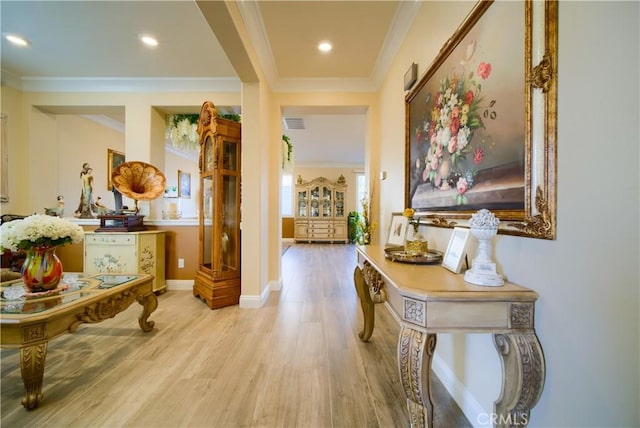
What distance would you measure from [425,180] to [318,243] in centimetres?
638

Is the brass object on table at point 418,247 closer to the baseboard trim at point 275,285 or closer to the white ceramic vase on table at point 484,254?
the white ceramic vase on table at point 484,254

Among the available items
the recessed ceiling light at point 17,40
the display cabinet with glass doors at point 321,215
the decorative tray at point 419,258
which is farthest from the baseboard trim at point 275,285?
the display cabinet with glass doors at point 321,215

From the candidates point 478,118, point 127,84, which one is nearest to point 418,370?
point 478,118

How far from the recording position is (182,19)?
2.17 meters

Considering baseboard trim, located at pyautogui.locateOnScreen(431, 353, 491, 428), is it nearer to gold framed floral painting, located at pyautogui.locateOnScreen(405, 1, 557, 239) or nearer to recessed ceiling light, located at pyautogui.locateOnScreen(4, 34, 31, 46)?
gold framed floral painting, located at pyautogui.locateOnScreen(405, 1, 557, 239)

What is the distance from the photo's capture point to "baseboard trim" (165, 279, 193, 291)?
325cm

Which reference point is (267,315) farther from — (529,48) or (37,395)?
(529,48)

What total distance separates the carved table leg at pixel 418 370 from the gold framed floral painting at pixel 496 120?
1.81 feet

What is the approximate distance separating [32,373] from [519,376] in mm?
2239

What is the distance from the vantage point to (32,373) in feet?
4.11

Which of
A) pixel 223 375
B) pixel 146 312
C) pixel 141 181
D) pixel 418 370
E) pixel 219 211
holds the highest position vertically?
pixel 141 181

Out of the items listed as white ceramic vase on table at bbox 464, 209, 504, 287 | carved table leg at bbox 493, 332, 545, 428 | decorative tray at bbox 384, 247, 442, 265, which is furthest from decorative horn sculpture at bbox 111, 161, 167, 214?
carved table leg at bbox 493, 332, 545, 428

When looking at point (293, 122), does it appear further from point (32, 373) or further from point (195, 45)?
point (32, 373)

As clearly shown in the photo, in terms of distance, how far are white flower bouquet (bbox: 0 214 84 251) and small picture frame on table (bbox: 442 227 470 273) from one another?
2337 millimetres
